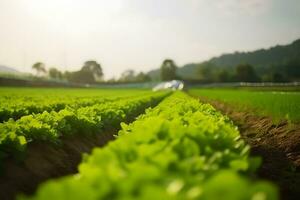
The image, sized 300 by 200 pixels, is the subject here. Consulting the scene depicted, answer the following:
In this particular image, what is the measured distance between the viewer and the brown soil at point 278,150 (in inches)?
324

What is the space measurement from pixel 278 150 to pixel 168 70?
12883 centimetres

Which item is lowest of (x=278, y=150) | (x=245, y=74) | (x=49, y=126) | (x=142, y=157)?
(x=245, y=74)

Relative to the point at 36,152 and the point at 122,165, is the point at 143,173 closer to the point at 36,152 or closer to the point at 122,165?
the point at 122,165

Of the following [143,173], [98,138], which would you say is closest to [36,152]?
[98,138]

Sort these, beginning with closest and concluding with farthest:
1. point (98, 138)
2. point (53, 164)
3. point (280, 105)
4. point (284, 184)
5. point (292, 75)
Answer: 1. point (284, 184)
2. point (53, 164)
3. point (98, 138)
4. point (280, 105)
5. point (292, 75)

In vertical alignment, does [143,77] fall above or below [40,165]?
below

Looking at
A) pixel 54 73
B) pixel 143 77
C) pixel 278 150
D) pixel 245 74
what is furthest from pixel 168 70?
pixel 278 150

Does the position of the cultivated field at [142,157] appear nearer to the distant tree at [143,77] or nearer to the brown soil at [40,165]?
the brown soil at [40,165]

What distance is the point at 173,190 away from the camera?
2793 mm

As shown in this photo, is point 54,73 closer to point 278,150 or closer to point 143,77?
point 143,77

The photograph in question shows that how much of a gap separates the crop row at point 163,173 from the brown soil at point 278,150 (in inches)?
121

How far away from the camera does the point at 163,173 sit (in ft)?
10.6

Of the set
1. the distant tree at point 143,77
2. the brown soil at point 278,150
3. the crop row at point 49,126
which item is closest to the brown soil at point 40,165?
the crop row at point 49,126

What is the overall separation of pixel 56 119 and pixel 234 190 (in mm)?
8681
